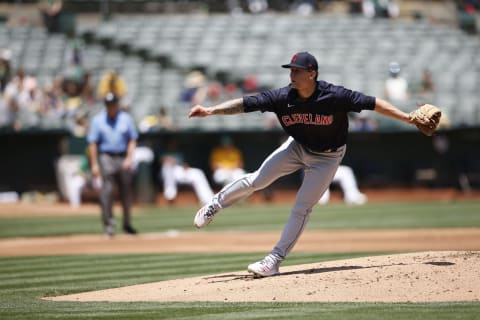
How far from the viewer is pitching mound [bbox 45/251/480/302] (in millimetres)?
7520

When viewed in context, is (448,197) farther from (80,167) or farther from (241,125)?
(80,167)

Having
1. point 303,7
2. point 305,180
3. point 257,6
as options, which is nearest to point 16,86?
point 257,6

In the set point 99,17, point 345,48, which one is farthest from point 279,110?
point 99,17

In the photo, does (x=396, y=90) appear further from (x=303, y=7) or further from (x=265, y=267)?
(x=265, y=267)

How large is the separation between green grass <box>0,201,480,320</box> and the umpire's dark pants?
1.41m

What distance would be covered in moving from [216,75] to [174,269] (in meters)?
16.0

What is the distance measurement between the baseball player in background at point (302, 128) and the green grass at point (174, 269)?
1.20 metres

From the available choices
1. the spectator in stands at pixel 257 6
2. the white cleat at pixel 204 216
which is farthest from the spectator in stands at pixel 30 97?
the white cleat at pixel 204 216

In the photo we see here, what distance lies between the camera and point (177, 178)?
22859 mm

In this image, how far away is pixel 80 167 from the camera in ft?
72.1

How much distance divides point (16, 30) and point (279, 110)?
20465 millimetres

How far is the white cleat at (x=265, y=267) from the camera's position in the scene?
8.27m

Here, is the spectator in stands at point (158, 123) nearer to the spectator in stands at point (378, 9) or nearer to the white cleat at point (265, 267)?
the spectator in stands at point (378, 9)

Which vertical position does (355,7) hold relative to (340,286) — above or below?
above
